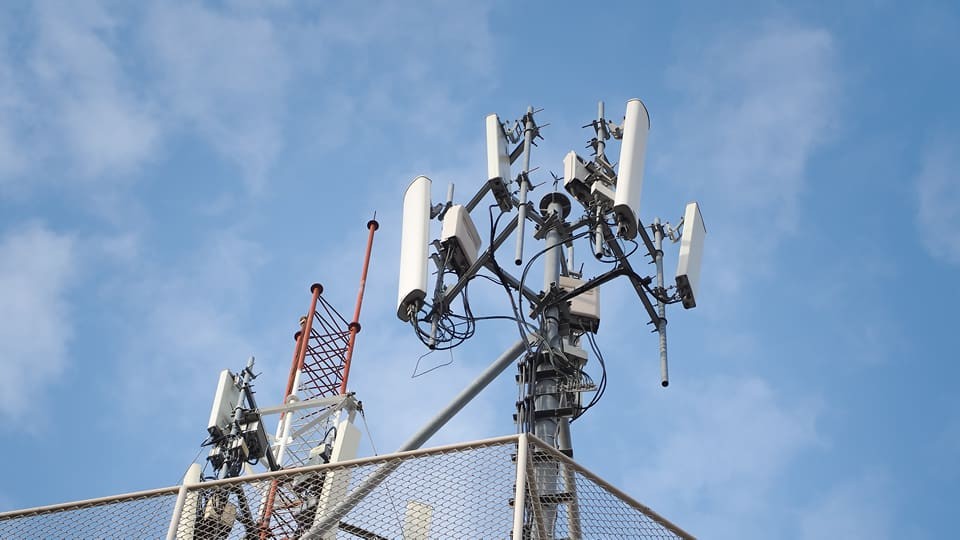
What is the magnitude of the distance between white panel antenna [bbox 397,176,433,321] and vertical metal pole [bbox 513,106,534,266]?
117cm

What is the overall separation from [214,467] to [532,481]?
1414cm

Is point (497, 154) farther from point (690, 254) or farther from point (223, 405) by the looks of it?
point (223, 405)

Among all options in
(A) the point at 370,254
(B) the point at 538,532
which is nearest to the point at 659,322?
(B) the point at 538,532

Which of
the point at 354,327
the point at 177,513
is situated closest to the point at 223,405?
the point at 354,327

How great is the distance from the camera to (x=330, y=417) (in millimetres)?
24562

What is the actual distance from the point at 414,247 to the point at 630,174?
2456 mm

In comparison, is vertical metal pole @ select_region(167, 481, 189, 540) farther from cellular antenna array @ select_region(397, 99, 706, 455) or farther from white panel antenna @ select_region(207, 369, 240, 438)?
white panel antenna @ select_region(207, 369, 240, 438)

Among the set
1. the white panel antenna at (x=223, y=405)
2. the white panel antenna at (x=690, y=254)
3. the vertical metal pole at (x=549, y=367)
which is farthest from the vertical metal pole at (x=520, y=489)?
the white panel antenna at (x=223, y=405)

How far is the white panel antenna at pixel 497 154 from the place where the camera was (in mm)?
12828

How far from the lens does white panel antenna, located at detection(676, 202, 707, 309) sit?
12.7 metres

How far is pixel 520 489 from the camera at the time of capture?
7.31 meters

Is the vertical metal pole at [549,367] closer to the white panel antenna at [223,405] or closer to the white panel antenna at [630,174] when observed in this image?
the white panel antenna at [630,174]

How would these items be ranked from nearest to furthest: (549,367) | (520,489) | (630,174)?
(520,489)
(549,367)
(630,174)

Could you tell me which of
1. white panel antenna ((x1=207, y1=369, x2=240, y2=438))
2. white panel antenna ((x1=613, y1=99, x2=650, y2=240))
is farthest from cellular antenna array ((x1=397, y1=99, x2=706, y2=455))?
white panel antenna ((x1=207, y1=369, x2=240, y2=438))
